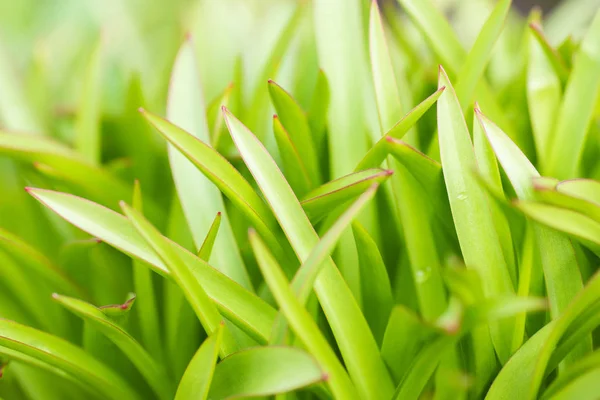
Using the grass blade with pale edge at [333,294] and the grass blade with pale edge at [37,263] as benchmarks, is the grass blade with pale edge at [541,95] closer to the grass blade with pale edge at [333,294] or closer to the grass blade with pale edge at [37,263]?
the grass blade with pale edge at [333,294]

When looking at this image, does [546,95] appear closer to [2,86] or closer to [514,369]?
[514,369]

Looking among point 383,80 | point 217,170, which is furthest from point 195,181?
point 383,80

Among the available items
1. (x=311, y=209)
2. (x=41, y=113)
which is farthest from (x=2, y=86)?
(x=311, y=209)

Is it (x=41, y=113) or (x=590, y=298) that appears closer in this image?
(x=590, y=298)

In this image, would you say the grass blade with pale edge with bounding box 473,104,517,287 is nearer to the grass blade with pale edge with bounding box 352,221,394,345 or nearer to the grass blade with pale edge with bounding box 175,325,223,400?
the grass blade with pale edge with bounding box 352,221,394,345

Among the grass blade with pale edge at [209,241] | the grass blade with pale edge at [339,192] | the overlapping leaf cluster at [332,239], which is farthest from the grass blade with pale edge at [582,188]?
the grass blade with pale edge at [209,241]

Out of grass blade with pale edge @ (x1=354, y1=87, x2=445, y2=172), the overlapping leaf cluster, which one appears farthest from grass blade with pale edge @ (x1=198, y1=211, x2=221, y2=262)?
grass blade with pale edge @ (x1=354, y1=87, x2=445, y2=172)

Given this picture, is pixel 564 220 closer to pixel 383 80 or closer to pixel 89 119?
pixel 383 80
